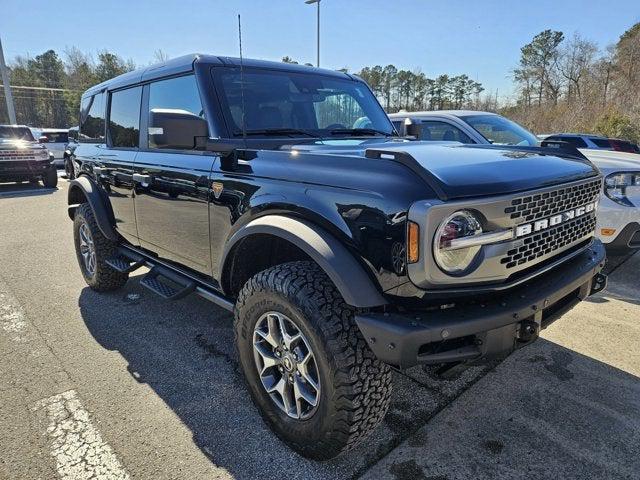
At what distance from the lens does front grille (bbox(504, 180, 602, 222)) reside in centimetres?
186

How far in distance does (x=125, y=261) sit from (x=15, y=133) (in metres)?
12.5

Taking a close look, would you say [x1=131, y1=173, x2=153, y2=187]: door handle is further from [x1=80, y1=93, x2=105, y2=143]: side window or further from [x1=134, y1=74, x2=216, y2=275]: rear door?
[x1=80, y1=93, x2=105, y2=143]: side window

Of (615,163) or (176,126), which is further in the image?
(615,163)

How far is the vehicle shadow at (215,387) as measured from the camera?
2.19 m

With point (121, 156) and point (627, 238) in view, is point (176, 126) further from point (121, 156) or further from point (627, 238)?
point (627, 238)

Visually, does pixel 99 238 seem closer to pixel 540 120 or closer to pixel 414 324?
pixel 414 324

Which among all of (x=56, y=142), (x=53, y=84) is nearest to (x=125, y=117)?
(x=56, y=142)

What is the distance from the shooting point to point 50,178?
13.5 meters

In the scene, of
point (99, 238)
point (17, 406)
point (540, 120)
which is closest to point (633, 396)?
point (17, 406)

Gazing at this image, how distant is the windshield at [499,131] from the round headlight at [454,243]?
169 inches

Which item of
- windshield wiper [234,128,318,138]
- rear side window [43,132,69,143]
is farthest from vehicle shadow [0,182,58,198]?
windshield wiper [234,128,318,138]

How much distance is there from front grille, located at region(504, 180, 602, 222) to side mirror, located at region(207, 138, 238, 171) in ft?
4.77

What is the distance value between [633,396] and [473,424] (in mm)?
1070

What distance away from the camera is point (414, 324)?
1701mm
